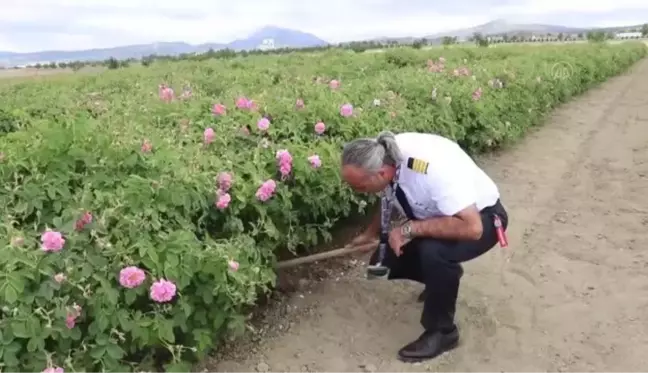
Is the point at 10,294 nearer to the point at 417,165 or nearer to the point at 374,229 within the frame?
the point at 417,165

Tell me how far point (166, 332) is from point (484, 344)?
1.53 m

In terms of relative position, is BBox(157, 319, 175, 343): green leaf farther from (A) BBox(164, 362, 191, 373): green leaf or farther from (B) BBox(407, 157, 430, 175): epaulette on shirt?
(B) BBox(407, 157, 430, 175): epaulette on shirt

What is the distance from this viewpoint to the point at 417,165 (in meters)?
2.90

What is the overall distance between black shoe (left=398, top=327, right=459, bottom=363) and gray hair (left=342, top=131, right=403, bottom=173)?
82 centimetres

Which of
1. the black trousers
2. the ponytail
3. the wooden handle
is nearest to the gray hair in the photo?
the ponytail

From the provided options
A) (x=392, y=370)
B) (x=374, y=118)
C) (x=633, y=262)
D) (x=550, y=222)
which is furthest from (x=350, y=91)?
(x=392, y=370)

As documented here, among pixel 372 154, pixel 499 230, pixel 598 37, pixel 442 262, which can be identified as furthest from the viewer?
pixel 598 37

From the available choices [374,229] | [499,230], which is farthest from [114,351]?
[499,230]

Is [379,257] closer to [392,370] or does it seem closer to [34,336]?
[392,370]

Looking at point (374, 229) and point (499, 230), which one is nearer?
point (499, 230)

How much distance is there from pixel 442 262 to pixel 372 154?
22.0 inches

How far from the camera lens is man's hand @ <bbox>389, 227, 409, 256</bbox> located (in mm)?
3021

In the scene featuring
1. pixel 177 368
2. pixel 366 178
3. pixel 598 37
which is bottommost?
pixel 598 37

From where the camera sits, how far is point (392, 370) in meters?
3.12
